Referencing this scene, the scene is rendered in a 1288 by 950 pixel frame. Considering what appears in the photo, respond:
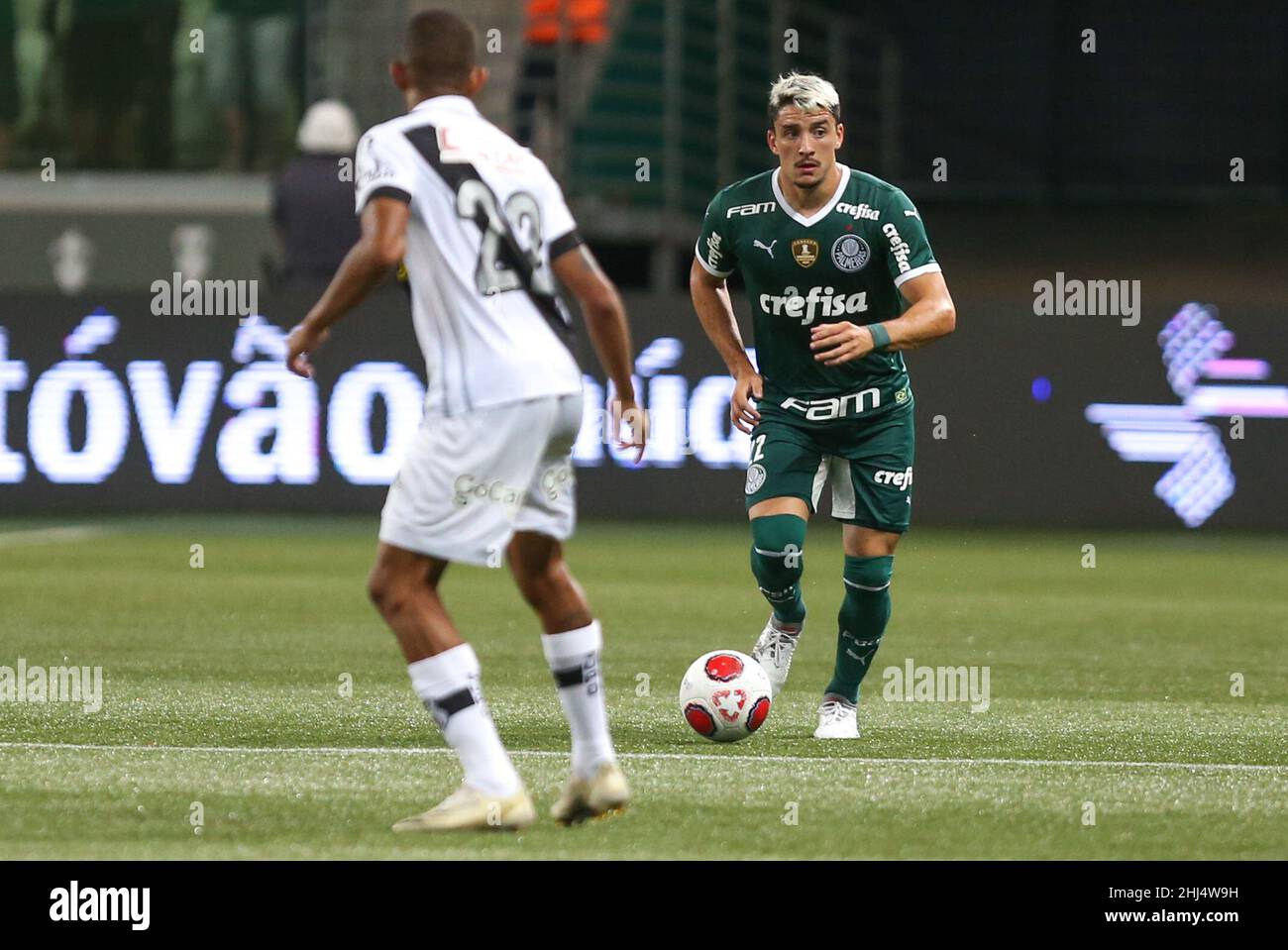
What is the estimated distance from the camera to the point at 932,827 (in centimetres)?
654

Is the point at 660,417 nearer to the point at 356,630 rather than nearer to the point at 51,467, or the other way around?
the point at 51,467

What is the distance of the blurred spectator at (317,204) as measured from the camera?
19484mm

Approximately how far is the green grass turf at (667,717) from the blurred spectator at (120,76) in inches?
286

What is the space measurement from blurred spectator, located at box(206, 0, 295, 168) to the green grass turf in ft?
24.1

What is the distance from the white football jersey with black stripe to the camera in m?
6.23

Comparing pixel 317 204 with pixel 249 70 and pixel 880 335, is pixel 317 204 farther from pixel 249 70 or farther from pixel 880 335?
pixel 880 335

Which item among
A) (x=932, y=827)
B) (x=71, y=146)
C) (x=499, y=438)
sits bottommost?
(x=932, y=827)

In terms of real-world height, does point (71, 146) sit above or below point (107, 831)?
above

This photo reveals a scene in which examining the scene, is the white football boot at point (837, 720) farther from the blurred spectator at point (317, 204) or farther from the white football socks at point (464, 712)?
the blurred spectator at point (317, 204)

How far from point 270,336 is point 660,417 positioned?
310cm

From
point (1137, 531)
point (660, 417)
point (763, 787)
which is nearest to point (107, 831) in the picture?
point (763, 787)
